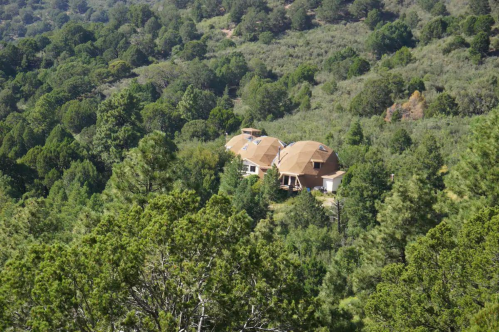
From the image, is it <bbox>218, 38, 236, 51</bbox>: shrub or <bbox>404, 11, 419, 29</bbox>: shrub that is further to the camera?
<bbox>218, 38, 236, 51</bbox>: shrub

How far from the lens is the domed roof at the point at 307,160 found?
43.2m

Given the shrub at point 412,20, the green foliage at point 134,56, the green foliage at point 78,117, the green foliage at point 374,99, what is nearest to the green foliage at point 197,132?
the green foliage at point 78,117

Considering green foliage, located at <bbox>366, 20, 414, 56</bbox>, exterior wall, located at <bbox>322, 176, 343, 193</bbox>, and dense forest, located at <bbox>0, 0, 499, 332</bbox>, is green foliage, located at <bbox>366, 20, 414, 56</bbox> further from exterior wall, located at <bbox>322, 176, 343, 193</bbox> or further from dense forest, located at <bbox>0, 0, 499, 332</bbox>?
exterior wall, located at <bbox>322, 176, 343, 193</bbox>

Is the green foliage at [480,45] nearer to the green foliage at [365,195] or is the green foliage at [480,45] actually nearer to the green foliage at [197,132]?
the green foliage at [197,132]

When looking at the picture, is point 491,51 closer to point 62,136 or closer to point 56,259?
point 62,136

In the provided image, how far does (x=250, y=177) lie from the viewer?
43.6 meters

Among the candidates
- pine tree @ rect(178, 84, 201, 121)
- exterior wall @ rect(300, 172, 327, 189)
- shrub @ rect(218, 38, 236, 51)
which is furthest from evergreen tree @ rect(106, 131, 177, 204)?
shrub @ rect(218, 38, 236, 51)

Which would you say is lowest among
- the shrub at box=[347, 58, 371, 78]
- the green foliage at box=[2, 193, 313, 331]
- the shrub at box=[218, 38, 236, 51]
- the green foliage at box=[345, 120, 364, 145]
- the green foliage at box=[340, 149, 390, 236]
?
the shrub at box=[218, 38, 236, 51]

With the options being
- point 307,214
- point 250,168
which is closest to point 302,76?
point 250,168

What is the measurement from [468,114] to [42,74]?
6928cm

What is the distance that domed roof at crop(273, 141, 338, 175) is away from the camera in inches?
1703

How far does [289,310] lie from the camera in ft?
39.6

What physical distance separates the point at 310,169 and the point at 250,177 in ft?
18.5

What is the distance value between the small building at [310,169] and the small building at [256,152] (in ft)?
8.67
